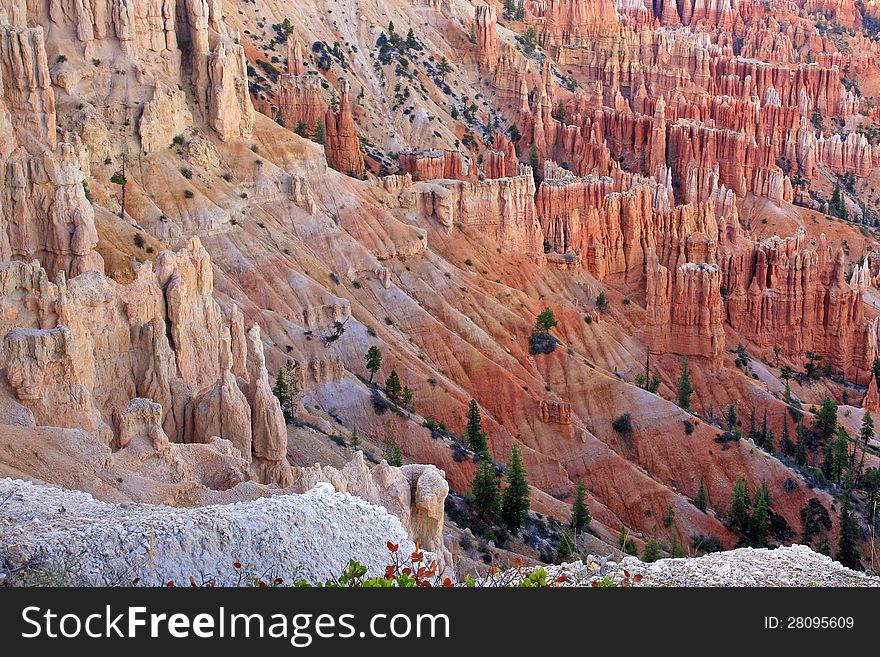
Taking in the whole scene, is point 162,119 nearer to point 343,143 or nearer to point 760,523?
point 343,143

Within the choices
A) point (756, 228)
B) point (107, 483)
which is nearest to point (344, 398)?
point (107, 483)

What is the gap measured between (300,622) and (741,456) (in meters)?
51.0

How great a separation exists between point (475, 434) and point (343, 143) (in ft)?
121

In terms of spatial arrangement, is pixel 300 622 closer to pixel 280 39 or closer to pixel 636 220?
pixel 636 220

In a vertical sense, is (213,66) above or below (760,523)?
above

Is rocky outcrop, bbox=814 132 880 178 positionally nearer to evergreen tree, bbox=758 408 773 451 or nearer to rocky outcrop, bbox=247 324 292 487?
evergreen tree, bbox=758 408 773 451

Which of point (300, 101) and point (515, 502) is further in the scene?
point (300, 101)

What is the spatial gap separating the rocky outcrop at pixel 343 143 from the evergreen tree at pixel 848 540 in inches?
1722

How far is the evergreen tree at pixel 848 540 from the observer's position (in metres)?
49.8

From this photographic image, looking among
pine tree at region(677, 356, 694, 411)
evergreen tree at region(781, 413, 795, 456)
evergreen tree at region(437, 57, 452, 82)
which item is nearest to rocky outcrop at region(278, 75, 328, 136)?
evergreen tree at region(437, 57, 452, 82)

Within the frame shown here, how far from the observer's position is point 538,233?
83.0 m

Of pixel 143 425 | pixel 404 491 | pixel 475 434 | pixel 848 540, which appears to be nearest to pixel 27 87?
pixel 143 425

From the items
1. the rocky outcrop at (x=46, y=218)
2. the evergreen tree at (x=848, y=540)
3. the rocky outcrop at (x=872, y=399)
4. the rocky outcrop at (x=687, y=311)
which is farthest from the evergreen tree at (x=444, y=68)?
the rocky outcrop at (x=46, y=218)

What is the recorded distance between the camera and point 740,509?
2111 inches
